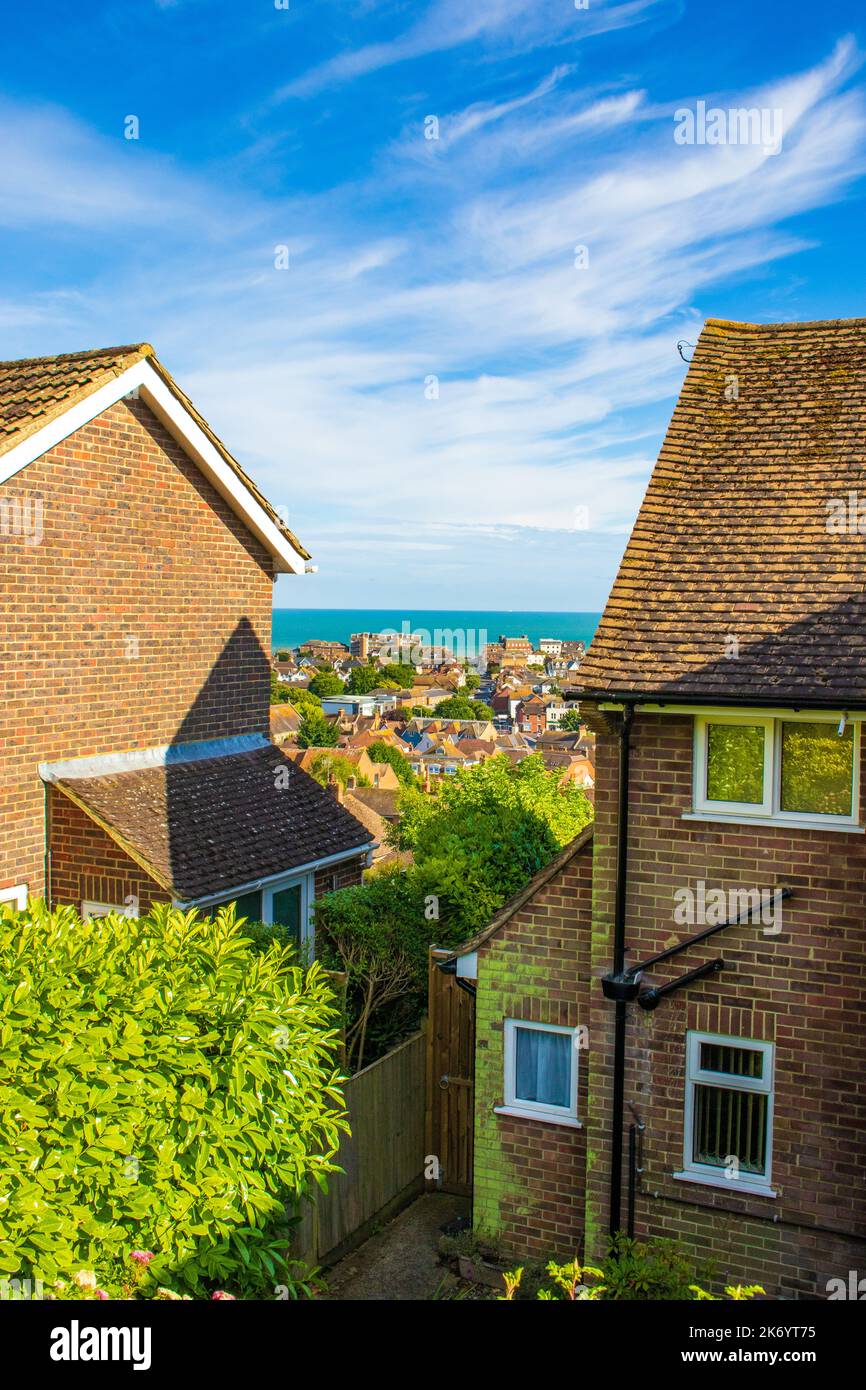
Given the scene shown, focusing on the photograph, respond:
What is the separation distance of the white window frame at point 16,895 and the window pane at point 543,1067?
5.94 m

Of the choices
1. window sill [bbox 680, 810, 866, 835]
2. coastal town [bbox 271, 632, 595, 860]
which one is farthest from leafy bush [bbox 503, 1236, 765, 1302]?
coastal town [bbox 271, 632, 595, 860]

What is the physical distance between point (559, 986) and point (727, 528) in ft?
16.0

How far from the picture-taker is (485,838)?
15.0m

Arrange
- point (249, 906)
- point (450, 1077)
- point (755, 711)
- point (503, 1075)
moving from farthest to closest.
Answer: point (249, 906), point (450, 1077), point (503, 1075), point (755, 711)

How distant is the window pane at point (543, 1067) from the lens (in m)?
10.7

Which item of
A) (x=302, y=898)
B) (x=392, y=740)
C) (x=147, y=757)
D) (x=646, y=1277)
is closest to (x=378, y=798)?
(x=392, y=740)

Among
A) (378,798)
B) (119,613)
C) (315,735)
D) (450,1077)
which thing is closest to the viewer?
(450,1077)

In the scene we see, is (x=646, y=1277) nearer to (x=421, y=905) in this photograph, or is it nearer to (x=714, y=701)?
(x=714, y=701)

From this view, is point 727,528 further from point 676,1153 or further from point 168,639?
point 168,639

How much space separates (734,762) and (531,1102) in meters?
4.08

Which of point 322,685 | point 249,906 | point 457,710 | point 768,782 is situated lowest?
point 457,710

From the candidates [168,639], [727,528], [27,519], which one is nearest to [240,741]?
[168,639]

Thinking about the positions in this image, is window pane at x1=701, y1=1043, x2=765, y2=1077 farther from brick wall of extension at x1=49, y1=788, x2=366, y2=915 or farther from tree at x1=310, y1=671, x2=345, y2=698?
tree at x1=310, y1=671, x2=345, y2=698

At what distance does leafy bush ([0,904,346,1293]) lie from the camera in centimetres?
647
